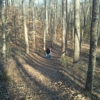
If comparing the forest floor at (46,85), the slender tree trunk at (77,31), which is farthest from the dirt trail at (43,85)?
the slender tree trunk at (77,31)

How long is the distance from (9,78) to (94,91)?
4.93 metres

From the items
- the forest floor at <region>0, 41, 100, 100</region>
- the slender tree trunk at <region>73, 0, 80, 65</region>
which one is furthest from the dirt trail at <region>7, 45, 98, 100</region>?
the slender tree trunk at <region>73, 0, 80, 65</region>

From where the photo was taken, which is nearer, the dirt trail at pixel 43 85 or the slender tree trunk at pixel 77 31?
the dirt trail at pixel 43 85

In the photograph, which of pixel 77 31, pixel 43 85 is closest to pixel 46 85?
pixel 43 85

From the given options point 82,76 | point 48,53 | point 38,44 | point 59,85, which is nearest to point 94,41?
point 59,85

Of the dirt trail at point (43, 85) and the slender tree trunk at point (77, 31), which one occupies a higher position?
the slender tree trunk at point (77, 31)

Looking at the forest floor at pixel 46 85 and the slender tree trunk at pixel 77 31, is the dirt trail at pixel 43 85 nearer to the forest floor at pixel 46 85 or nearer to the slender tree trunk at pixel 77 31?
the forest floor at pixel 46 85

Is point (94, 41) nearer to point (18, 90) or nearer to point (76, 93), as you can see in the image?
point (76, 93)

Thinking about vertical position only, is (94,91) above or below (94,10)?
below

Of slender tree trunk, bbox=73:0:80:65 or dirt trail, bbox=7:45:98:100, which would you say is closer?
dirt trail, bbox=7:45:98:100

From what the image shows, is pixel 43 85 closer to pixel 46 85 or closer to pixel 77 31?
pixel 46 85

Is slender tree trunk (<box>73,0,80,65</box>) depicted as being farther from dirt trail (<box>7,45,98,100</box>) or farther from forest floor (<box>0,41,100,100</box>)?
dirt trail (<box>7,45,98,100</box>)

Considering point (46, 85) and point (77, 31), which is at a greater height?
point (77, 31)

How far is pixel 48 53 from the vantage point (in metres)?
18.0
